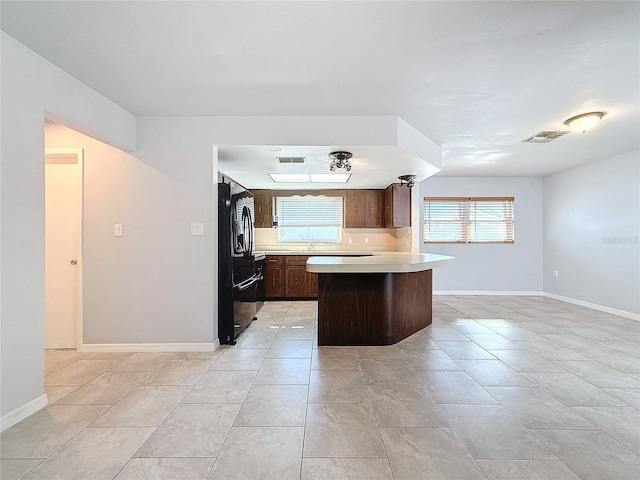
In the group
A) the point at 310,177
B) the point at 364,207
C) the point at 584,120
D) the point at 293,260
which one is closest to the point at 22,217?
the point at 310,177

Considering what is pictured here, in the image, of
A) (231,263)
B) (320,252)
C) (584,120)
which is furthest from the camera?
(320,252)

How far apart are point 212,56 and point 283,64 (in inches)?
18.8

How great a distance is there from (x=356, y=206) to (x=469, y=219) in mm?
2317

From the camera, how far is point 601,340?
3.48m

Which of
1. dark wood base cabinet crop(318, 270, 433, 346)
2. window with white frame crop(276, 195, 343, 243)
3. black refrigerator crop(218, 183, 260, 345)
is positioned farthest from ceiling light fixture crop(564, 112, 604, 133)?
window with white frame crop(276, 195, 343, 243)

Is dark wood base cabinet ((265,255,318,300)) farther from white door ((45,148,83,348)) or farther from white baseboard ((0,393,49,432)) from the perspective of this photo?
white baseboard ((0,393,49,432))

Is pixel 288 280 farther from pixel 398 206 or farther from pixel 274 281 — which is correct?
pixel 398 206

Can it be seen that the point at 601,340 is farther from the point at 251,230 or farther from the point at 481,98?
the point at 251,230

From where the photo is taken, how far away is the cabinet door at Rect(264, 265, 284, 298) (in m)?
5.60

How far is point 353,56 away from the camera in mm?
2102

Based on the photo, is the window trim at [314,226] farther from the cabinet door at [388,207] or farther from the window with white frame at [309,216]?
the cabinet door at [388,207]

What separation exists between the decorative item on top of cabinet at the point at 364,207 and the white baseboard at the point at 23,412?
193 inches

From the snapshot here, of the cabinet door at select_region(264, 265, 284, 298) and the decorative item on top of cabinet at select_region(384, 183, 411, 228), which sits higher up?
the decorative item on top of cabinet at select_region(384, 183, 411, 228)

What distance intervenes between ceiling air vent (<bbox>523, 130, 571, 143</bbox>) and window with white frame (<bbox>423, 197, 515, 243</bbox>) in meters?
2.37
